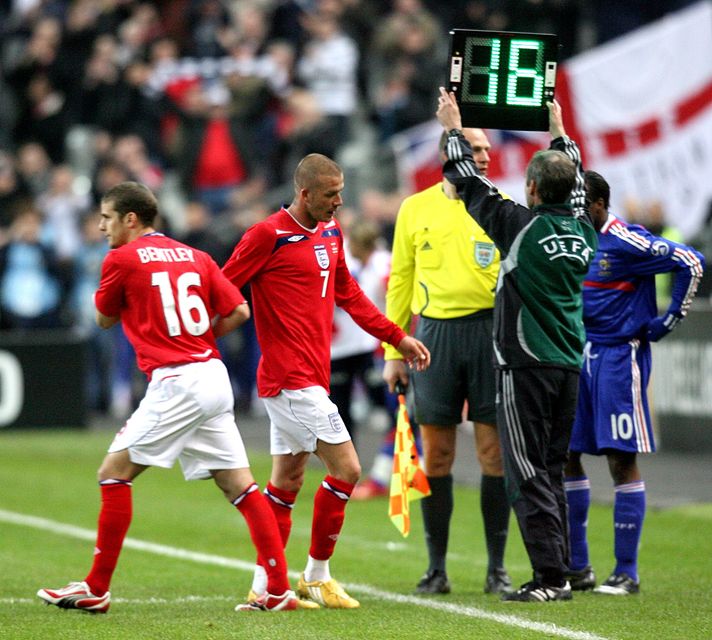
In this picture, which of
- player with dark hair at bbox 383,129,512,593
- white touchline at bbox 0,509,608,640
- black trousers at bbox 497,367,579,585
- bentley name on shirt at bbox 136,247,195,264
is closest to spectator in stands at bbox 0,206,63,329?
white touchline at bbox 0,509,608,640

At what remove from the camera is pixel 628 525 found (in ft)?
28.1

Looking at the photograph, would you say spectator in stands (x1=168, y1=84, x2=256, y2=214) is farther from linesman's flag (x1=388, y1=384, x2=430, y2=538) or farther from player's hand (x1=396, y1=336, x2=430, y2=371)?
player's hand (x1=396, y1=336, x2=430, y2=371)

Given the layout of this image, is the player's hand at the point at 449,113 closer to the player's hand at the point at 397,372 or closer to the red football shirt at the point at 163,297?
the red football shirt at the point at 163,297

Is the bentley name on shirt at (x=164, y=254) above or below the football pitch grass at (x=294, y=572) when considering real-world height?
above

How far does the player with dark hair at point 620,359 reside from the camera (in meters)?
8.52

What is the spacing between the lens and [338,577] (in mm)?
9227

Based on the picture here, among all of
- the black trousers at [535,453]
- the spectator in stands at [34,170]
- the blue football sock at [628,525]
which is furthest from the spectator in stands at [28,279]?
the black trousers at [535,453]

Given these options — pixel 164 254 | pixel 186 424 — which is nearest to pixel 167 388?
pixel 186 424

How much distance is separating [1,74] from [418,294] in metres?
16.2

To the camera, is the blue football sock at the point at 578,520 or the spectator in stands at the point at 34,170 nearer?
the blue football sock at the point at 578,520

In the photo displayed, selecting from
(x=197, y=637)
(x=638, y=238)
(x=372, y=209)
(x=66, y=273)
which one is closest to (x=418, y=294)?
(x=638, y=238)

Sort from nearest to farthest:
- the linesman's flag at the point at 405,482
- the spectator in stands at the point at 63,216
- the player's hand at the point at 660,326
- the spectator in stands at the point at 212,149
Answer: the linesman's flag at the point at 405,482 < the player's hand at the point at 660,326 < the spectator in stands at the point at 63,216 < the spectator in stands at the point at 212,149

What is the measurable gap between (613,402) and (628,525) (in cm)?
A: 66

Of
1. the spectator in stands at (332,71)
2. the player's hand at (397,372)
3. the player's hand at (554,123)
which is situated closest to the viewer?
the player's hand at (554,123)
